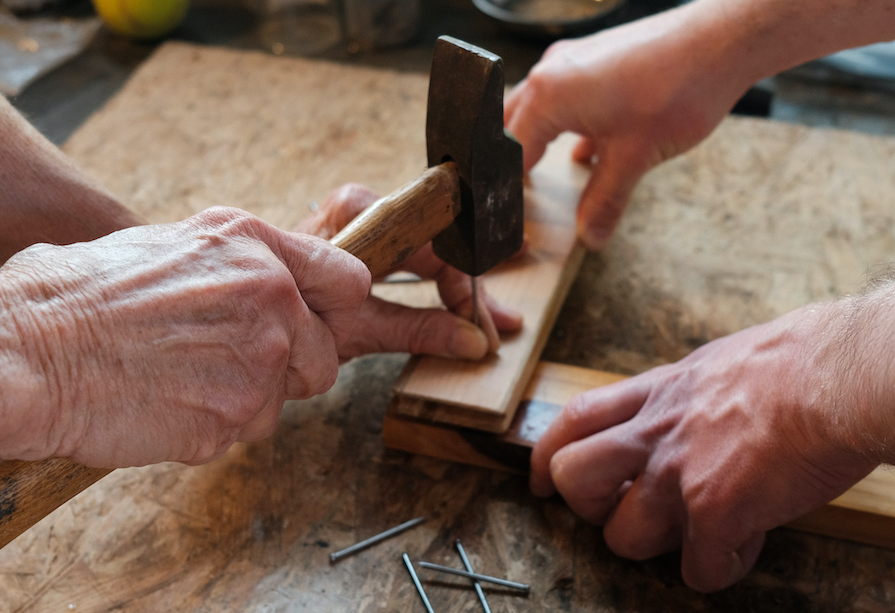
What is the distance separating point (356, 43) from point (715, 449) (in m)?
2.39

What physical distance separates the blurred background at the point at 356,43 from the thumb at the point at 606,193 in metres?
1.05

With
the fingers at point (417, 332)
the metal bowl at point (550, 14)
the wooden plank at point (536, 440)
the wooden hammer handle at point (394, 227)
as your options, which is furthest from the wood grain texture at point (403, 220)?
the metal bowl at point (550, 14)

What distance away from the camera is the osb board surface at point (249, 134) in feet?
6.52

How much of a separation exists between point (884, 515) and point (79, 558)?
1.36 meters

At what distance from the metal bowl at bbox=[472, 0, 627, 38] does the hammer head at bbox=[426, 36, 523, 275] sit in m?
1.64

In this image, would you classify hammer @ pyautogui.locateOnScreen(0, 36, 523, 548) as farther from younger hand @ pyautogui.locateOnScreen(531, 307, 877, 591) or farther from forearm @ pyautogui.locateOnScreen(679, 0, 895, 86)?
forearm @ pyautogui.locateOnScreen(679, 0, 895, 86)

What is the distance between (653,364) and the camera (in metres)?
1.54

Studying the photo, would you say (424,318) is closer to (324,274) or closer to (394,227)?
(394,227)

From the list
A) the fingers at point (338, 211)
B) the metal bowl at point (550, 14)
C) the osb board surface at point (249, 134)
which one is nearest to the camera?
the fingers at point (338, 211)

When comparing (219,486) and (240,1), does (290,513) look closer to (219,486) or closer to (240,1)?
(219,486)

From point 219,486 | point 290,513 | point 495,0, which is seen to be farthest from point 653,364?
point 495,0

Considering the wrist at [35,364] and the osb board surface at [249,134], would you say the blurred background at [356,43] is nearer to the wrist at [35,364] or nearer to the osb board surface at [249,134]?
the osb board surface at [249,134]

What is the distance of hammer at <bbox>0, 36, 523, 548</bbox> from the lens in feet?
3.61

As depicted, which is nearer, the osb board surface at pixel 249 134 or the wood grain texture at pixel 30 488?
the wood grain texture at pixel 30 488
